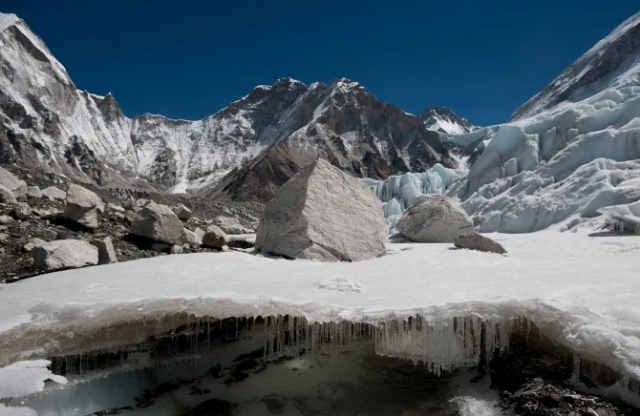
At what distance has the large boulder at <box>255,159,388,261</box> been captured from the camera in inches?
304

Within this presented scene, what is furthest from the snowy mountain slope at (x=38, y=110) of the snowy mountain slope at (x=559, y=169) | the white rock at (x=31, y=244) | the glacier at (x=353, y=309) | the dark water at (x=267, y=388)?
the dark water at (x=267, y=388)

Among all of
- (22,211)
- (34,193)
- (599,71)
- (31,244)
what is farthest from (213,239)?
(599,71)

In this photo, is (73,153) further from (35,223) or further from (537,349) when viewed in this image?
(537,349)

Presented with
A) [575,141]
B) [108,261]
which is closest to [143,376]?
[108,261]

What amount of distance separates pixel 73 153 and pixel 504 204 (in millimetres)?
92796

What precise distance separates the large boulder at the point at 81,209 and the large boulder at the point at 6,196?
1.24 m

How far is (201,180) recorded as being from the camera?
11706cm

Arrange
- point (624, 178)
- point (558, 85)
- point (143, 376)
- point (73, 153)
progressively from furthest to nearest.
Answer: point (73, 153) < point (558, 85) < point (624, 178) < point (143, 376)

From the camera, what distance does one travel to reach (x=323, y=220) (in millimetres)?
8031

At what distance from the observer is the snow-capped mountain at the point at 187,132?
88.8 metres

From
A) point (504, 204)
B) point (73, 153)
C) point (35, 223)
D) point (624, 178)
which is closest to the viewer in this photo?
point (35, 223)

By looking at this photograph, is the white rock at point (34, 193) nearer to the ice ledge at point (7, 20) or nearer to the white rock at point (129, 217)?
the white rock at point (129, 217)

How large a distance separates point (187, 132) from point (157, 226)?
138 meters

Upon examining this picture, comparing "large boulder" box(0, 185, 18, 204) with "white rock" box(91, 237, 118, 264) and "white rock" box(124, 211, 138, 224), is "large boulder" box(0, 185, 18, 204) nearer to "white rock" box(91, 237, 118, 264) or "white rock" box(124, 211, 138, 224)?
"white rock" box(124, 211, 138, 224)
